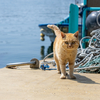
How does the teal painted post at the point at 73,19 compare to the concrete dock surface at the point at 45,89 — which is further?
the teal painted post at the point at 73,19

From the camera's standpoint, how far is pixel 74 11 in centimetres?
705

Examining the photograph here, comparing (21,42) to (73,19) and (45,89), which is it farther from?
(45,89)

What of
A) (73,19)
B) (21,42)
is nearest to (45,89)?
(73,19)

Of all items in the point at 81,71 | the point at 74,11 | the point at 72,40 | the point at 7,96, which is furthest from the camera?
the point at 74,11

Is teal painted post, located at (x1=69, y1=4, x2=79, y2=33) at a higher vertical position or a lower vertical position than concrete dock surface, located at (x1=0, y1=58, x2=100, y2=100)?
higher

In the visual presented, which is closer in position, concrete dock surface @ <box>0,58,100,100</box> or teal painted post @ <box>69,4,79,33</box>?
concrete dock surface @ <box>0,58,100,100</box>

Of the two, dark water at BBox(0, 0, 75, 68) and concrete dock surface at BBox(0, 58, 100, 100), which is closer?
concrete dock surface at BBox(0, 58, 100, 100)

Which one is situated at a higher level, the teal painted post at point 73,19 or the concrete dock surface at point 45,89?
the teal painted post at point 73,19

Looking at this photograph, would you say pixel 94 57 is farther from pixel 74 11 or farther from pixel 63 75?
pixel 74 11

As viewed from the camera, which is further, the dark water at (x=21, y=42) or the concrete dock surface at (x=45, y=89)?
the dark water at (x=21, y=42)

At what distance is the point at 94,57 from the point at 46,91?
2172 mm

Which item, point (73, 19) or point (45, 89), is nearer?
point (45, 89)

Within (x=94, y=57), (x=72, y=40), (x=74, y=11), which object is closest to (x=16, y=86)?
(x=72, y=40)

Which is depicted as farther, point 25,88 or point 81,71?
point 81,71
